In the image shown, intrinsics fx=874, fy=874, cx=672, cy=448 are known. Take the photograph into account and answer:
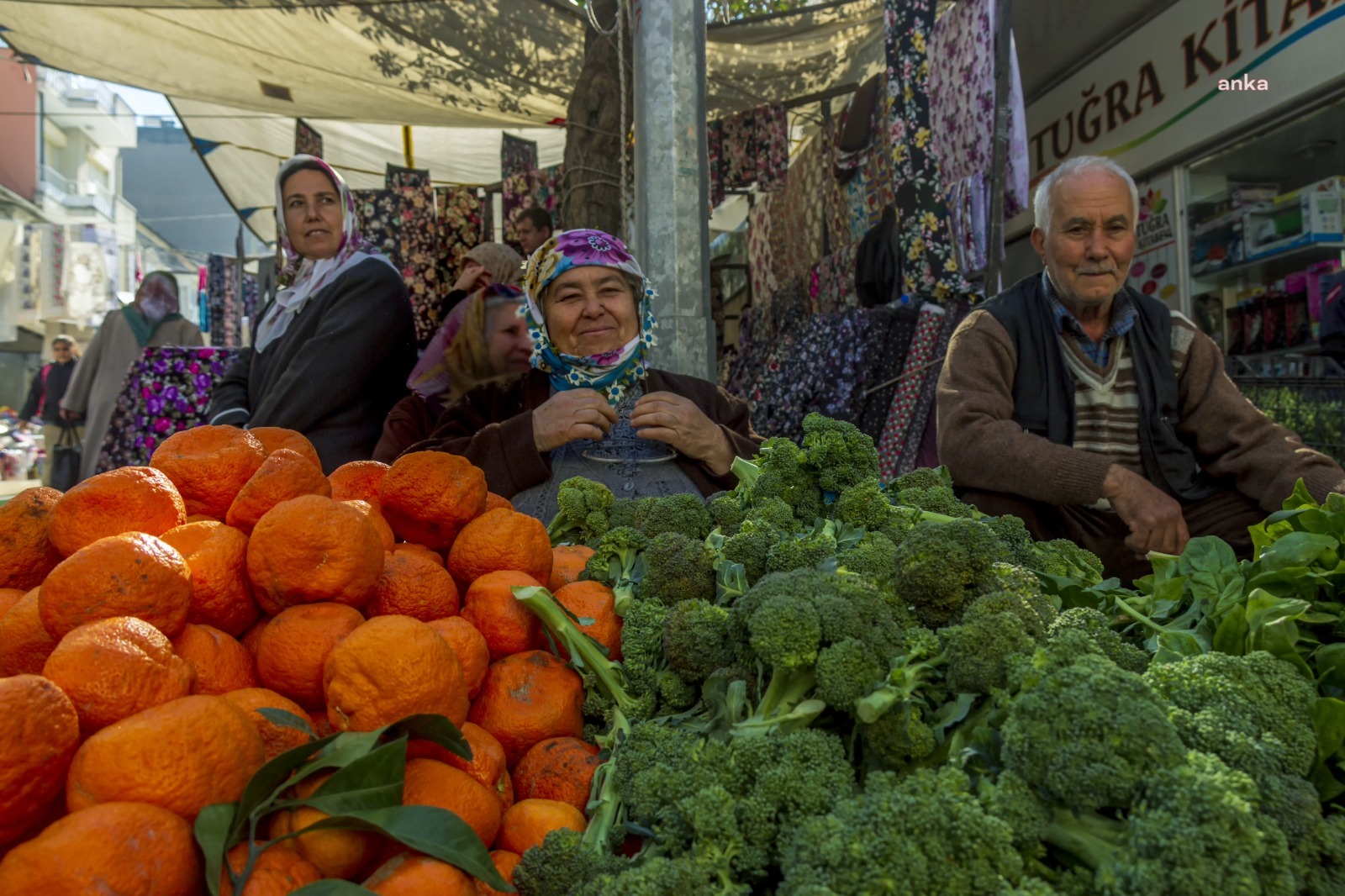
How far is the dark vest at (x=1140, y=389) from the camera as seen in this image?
2924 millimetres

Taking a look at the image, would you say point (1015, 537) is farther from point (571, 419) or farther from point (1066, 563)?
point (571, 419)

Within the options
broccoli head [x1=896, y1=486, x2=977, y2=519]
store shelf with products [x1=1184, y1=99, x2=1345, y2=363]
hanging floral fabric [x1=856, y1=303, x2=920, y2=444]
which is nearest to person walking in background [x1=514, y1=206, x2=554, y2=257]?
hanging floral fabric [x1=856, y1=303, x2=920, y2=444]

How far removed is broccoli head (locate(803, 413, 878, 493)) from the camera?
1.67 meters

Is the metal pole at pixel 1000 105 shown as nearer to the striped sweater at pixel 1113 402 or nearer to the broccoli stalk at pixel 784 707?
the striped sweater at pixel 1113 402

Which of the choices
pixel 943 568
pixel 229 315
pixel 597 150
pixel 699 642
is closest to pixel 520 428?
pixel 699 642

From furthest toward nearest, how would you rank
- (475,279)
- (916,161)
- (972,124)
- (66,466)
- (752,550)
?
(66,466)
(475,279)
(916,161)
(972,124)
(752,550)

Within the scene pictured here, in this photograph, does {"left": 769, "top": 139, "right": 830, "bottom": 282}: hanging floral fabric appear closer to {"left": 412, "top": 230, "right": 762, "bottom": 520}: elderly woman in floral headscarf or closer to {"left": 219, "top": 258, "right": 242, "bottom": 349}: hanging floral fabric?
{"left": 412, "top": 230, "right": 762, "bottom": 520}: elderly woman in floral headscarf

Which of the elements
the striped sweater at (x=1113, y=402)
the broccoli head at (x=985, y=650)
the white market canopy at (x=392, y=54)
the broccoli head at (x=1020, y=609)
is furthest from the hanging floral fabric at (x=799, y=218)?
the broccoli head at (x=985, y=650)

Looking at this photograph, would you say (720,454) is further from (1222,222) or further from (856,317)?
(1222,222)

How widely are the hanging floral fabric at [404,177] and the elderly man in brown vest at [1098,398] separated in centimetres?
551

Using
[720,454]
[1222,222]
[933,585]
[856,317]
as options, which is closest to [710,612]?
[933,585]

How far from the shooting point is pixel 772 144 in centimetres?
702

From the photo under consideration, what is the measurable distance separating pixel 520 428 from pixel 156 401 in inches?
116

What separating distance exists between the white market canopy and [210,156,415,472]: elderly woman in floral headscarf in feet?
8.52
